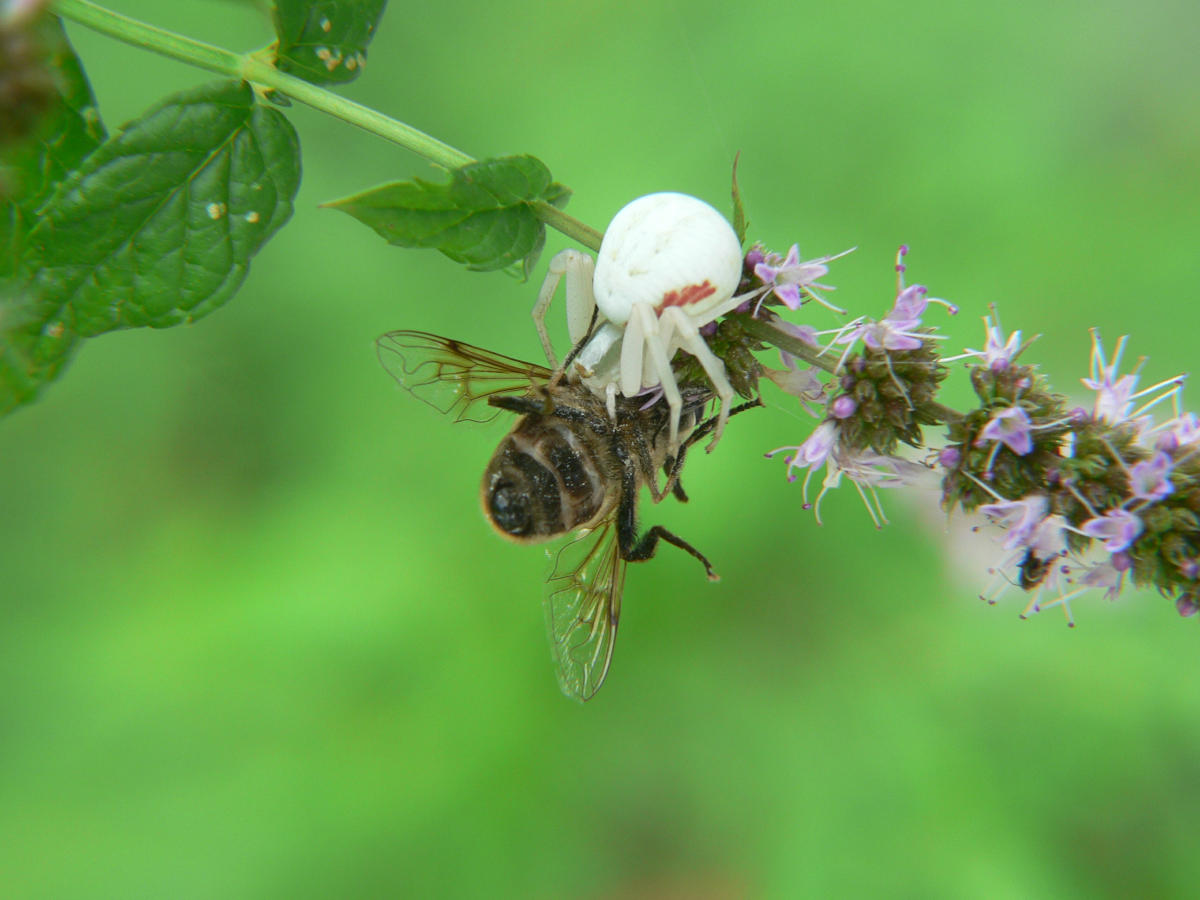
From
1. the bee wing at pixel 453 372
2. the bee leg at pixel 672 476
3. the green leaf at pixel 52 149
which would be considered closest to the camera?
the green leaf at pixel 52 149

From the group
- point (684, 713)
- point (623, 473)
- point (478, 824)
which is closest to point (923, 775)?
point (684, 713)

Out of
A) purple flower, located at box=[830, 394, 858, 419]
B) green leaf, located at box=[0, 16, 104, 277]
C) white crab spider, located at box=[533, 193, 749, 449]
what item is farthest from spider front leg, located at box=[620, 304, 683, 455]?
green leaf, located at box=[0, 16, 104, 277]

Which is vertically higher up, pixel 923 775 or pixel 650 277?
pixel 650 277

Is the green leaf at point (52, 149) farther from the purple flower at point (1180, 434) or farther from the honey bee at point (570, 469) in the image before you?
the purple flower at point (1180, 434)

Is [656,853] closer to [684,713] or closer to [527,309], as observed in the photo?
[684,713]

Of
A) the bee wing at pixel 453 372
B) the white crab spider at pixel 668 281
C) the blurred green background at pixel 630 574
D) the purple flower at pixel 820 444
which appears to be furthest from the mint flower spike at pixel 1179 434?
the blurred green background at pixel 630 574

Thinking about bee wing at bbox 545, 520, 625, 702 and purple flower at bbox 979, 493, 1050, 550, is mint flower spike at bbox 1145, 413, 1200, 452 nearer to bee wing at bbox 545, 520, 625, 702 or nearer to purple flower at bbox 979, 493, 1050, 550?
purple flower at bbox 979, 493, 1050, 550
